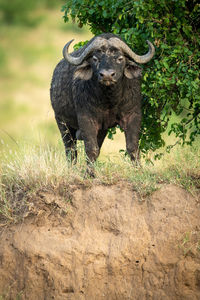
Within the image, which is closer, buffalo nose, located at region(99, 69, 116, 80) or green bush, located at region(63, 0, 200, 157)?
buffalo nose, located at region(99, 69, 116, 80)

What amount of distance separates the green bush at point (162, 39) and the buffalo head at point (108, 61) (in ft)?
0.95

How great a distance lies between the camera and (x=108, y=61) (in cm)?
815

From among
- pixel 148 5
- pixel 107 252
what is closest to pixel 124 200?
pixel 107 252

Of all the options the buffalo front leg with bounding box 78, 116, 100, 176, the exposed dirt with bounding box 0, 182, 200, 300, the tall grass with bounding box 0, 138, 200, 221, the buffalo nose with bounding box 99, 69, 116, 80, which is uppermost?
the buffalo nose with bounding box 99, 69, 116, 80

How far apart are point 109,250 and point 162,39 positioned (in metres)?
3.42

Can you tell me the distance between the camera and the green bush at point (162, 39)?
8.74 metres

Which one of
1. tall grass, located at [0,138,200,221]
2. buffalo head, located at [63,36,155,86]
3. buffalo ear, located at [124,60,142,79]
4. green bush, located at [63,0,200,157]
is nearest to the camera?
tall grass, located at [0,138,200,221]

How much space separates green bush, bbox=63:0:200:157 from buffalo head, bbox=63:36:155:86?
29 centimetres

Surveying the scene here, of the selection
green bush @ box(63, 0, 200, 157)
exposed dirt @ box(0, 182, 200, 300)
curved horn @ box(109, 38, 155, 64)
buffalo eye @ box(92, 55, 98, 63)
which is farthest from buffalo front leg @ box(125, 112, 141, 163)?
exposed dirt @ box(0, 182, 200, 300)

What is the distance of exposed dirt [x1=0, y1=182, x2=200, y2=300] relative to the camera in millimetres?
7262

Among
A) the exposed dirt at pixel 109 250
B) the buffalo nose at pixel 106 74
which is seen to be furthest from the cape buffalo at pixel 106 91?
the exposed dirt at pixel 109 250

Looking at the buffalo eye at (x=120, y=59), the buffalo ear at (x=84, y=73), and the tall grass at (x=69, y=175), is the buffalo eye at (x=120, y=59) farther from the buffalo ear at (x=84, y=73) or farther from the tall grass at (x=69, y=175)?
the tall grass at (x=69, y=175)

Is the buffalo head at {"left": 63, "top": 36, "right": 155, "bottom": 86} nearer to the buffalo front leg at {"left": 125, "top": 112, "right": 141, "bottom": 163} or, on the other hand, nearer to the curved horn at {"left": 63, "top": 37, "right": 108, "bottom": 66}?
the curved horn at {"left": 63, "top": 37, "right": 108, "bottom": 66}

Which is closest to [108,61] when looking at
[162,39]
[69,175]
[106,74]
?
[106,74]
